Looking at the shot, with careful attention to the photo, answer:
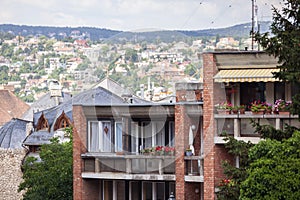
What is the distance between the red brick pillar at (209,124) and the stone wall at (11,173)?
33935mm

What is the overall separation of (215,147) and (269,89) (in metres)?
2.65

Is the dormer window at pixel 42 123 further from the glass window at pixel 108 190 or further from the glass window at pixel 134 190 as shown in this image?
the glass window at pixel 134 190

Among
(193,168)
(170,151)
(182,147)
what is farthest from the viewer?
(170,151)

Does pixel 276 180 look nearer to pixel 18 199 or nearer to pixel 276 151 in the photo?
pixel 276 151

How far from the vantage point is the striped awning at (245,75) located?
107 ft

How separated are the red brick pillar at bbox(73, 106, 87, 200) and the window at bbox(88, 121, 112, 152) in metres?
0.32

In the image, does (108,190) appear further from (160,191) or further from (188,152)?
(188,152)

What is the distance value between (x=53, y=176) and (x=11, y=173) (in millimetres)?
20329

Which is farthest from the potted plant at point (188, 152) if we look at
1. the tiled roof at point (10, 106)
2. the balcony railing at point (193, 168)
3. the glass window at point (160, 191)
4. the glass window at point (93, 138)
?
the tiled roof at point (10, 106)

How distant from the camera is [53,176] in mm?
47312

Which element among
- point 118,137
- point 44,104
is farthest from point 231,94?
point 44,104

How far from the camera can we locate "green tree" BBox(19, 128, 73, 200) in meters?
46.5

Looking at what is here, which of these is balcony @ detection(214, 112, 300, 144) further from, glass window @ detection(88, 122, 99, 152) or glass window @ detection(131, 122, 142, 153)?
glass window @ detection(88, 122, 99, 152)

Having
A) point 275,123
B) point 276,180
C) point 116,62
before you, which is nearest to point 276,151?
point 276,180
